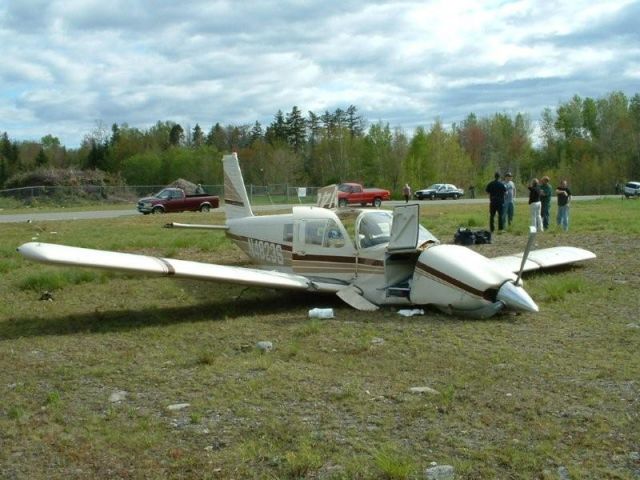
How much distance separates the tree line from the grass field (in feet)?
209

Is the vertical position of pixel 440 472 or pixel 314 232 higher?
pixel 314 232

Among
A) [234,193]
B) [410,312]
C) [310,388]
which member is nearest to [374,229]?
[410,312]

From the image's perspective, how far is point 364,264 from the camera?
1220 centimetres

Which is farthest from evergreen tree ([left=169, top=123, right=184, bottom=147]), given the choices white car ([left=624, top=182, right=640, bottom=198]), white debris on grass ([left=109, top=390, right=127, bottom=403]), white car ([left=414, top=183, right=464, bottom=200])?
white debris on grass ([left=109, top=390, right=127, bottom=403])

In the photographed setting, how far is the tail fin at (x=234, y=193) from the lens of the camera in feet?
54.5

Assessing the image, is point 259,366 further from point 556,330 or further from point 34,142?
point 34,142

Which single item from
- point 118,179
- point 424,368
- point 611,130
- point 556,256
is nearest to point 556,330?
point 424,368

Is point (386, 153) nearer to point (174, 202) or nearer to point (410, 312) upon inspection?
point (174, 202)

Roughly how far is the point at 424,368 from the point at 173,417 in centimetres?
295

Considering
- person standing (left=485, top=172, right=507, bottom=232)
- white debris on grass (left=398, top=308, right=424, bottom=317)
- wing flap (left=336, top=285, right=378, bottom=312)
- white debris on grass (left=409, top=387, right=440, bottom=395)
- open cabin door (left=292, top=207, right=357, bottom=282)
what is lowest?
white debris on grass (left=409, top=387, right=440, bottom=395)

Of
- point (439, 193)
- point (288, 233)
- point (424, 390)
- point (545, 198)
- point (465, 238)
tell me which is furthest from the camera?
point (439, 193)

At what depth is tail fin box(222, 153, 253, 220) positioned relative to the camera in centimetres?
1661

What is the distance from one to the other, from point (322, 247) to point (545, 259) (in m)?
4.89

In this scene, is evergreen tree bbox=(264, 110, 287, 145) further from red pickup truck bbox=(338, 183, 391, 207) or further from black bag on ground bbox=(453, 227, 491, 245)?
black bag on ground bbox=(453, 227, 491, 245)
